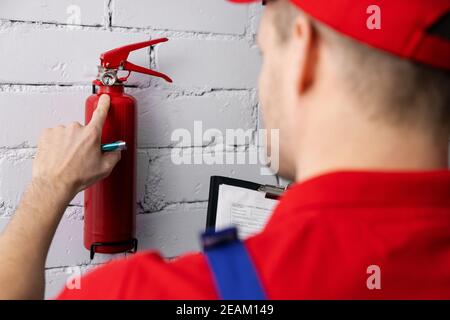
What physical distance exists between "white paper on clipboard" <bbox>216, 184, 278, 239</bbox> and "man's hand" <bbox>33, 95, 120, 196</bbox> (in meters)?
0.22

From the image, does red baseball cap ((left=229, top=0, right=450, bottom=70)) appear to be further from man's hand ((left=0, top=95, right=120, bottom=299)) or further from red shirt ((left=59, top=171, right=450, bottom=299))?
man's hand ((left=0, top=95, right=120, bottom=299))

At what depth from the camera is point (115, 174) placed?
0.97 meters

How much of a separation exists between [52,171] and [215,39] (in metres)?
0.41

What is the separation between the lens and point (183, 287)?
466 mm

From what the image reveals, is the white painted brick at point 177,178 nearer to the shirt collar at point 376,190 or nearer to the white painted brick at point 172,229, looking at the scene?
the white painted brick at point 172,229

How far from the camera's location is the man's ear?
21.0 inches

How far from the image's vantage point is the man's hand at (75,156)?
883 mm

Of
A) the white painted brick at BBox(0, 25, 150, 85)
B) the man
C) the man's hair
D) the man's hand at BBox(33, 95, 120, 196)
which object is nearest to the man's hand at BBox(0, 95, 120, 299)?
the man's hand at BBox(33, 95, 120, 196)

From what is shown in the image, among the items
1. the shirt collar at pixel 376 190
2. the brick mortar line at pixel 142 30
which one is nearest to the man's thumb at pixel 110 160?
the brick mortar line at pixel 142 30

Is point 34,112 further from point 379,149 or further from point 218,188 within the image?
point 379,149

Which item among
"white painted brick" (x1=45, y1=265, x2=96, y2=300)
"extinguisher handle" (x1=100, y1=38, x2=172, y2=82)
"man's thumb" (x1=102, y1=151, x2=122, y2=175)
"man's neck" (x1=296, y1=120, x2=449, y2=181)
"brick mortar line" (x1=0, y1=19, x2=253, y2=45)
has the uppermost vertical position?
"brick mortar line" (x1=0, y1=19, x2=253, y2=45)

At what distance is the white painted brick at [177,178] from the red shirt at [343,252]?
56cm
